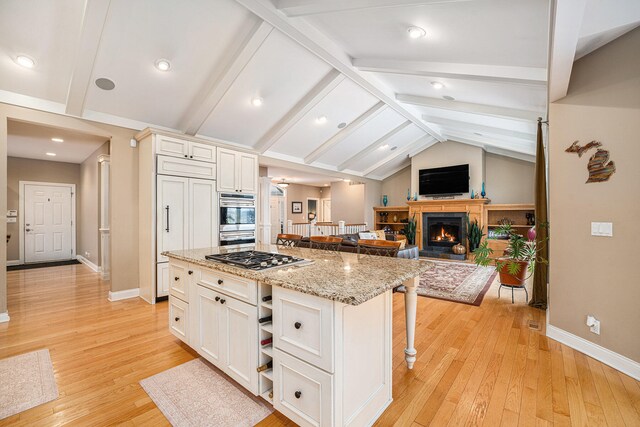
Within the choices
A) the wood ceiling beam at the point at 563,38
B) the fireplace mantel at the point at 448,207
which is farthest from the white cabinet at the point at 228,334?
the fireplace mantel at the point at 448,207

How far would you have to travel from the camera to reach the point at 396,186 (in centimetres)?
1019

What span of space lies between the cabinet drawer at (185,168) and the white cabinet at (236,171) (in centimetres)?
17

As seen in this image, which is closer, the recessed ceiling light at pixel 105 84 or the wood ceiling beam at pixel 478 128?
the recessed ceiling light at pixel 105 84

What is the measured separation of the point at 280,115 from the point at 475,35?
322 centimetres

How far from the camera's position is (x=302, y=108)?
15.7 ft

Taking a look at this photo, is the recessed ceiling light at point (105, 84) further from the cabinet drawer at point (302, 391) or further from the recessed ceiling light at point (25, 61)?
the cabinet drawer at point (302, 391)

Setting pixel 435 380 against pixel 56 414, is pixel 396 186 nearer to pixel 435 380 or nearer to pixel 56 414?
pixel 435 380

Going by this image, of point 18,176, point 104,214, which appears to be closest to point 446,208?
point 104,214

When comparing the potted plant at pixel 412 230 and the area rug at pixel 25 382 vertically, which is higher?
the potted plant at pixel 412 230

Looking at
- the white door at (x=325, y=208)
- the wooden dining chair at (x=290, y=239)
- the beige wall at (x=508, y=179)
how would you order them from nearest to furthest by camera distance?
the wooden dining chair at (x=290, y=239) → the beige wall at (x=508, y=179) → the white door at (x=325, y=208)

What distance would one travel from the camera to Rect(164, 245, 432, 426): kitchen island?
4.44 ft

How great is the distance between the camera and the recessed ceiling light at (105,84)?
3286mm

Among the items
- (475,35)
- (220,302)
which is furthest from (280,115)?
(220,302)

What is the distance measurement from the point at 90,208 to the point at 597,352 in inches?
346
